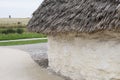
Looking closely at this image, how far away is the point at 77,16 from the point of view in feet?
35.7

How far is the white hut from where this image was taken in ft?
31.6

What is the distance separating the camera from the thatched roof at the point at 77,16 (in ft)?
31.1

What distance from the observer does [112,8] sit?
31.7 ft

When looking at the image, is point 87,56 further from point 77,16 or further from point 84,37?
point 77,16

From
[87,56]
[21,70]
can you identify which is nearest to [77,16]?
[87,56]

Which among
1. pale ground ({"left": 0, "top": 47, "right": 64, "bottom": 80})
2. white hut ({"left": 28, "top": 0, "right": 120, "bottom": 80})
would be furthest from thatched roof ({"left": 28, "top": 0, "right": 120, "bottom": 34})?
pale ground ({"left": 0, "top": 47, "right": 64, "bottom": 80})

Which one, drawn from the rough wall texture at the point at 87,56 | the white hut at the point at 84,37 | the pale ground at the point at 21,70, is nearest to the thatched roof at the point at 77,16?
the white hut at the point at 84,37

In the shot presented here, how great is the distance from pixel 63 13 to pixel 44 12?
7.59 ft

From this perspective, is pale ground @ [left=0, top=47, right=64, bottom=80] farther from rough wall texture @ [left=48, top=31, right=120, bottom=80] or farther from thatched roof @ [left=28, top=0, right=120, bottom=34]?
thatched roof @ [left=28, top=0, right=120, bottom=34]

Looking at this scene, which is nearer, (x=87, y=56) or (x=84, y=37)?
(x=87, y=56)

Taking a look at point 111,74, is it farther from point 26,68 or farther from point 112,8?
point 26,68

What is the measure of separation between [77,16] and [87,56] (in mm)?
1311

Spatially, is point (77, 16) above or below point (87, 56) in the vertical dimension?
above

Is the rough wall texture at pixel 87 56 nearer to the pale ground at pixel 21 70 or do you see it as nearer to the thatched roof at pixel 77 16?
the thatched roof at pixel 77 16
